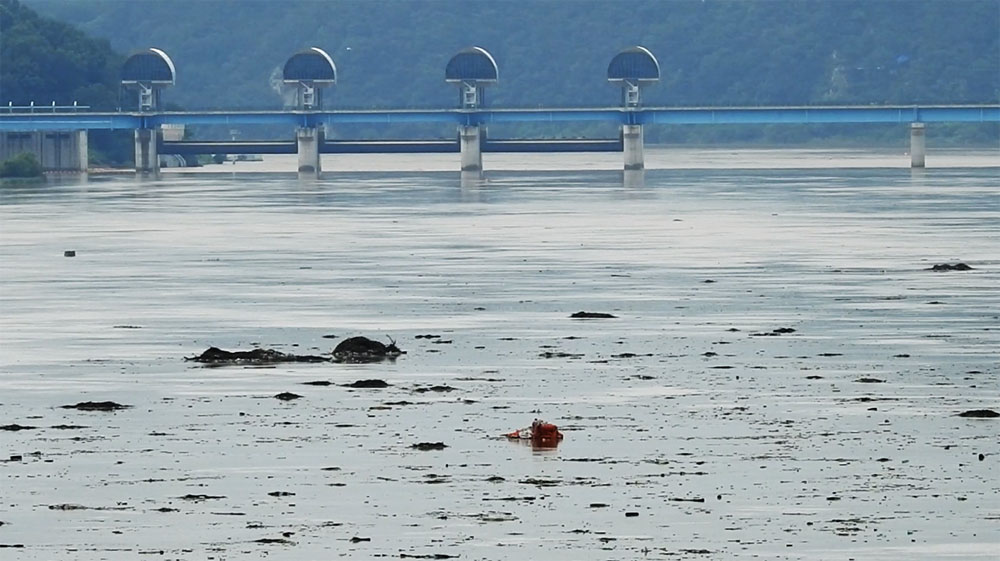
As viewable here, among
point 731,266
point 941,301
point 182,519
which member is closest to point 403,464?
point 182,519

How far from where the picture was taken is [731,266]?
7456cm

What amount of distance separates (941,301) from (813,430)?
25.3 meters

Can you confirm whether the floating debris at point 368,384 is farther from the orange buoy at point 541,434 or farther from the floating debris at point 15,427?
the orange buoy at point 541,434

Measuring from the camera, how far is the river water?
84.9ft

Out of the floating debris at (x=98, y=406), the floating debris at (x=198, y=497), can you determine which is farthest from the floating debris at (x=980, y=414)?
the floating debris at (x=98, y=406)

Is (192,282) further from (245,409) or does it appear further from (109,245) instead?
(245,409)

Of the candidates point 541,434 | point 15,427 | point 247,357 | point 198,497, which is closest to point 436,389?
point 247,357

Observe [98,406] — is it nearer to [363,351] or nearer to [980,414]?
[363,351]

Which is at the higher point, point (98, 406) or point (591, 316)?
point (98, 406)

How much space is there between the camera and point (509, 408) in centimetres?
3641

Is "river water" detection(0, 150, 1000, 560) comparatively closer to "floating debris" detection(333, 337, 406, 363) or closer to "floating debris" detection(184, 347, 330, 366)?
"floating debris" detection(184, 347, 330, 366)

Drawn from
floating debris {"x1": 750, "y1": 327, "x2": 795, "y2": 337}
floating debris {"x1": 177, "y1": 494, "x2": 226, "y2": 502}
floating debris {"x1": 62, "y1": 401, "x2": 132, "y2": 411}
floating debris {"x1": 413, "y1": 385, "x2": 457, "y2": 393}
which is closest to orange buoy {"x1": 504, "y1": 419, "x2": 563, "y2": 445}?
floating debris {"x1": 177, "y1": 494, "x2": 226, "y2": 502}

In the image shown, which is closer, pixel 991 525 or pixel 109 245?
pixel 991 525

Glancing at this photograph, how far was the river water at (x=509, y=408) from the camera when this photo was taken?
25.9 metres
